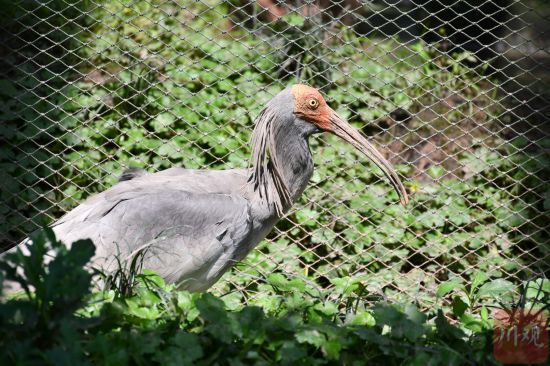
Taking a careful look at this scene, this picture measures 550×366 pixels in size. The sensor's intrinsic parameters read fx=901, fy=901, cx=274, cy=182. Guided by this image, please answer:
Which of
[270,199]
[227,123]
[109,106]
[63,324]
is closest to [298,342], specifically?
[63,324]

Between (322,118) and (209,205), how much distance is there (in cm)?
93

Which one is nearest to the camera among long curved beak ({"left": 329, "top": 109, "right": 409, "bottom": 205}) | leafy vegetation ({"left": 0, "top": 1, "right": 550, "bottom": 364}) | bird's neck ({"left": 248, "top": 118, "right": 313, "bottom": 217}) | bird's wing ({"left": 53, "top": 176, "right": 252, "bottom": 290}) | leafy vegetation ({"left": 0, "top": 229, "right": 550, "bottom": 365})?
leafy vegetation ({"left": 0, "top": 229, "right": 550, "bottom": 365})

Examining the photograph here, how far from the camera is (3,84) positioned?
714 centimetres

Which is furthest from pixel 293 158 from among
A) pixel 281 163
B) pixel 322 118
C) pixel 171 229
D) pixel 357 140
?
pixel 171 229

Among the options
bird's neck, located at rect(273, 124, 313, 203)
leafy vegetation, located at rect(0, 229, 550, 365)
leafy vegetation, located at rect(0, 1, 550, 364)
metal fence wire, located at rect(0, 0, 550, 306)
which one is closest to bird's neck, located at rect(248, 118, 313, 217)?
bird's neck, located at rect(273, 124, 313, 203)

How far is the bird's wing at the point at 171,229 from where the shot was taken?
5.00 meters

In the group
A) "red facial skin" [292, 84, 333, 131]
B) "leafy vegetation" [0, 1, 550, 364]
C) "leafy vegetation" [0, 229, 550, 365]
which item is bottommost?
"leafy vegetation" [0, 1, 550, 364]

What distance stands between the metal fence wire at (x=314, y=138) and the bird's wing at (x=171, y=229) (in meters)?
1.15

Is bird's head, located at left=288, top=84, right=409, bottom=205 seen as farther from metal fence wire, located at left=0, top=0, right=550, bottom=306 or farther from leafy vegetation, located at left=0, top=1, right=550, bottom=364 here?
metal fence wire, located at left=0, top=0, right=550, bottom=306

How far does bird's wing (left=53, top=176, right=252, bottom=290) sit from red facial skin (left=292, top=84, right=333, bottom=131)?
28.3 inches

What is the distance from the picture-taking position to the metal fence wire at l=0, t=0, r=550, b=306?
22.2 feet

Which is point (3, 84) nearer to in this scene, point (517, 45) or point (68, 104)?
point (68, 104)

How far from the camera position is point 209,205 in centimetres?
512

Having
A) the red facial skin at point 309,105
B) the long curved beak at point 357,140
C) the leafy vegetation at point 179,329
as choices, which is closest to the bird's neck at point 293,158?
the red facial skin at point 309,105
